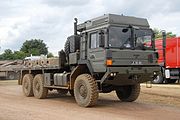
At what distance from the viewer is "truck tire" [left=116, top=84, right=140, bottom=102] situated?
15961 millimetres

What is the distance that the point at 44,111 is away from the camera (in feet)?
43.8

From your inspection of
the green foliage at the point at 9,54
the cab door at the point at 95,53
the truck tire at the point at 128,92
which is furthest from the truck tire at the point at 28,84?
the green foliage at the point at 9,54

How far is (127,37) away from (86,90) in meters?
2.38

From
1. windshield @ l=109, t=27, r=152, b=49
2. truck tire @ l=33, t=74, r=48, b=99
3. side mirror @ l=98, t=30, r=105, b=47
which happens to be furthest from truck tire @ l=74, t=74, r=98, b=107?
truck tire @ l=33, t=74, r=48, b=99

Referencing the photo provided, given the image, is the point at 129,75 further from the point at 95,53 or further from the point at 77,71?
the point at 77,71

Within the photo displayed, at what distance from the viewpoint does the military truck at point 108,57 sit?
44.8ft

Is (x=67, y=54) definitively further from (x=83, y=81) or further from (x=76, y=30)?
(x=83, y=81)

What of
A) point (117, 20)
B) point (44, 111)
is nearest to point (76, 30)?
point (117, 20)

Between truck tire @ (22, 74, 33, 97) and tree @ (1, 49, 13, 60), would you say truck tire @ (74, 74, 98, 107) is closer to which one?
truck tire @ (22, 74, 33, 97)

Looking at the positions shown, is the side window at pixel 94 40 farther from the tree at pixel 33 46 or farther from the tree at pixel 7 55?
the tree at pixel 33 46

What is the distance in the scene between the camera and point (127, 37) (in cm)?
1405

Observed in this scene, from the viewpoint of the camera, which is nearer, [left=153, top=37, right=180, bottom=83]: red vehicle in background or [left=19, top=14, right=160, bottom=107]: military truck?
[left=19, top=14, right=160, bottom=107]: military truck

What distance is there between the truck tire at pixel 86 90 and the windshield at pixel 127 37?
1.58 meters

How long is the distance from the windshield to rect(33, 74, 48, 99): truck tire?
547 cm
